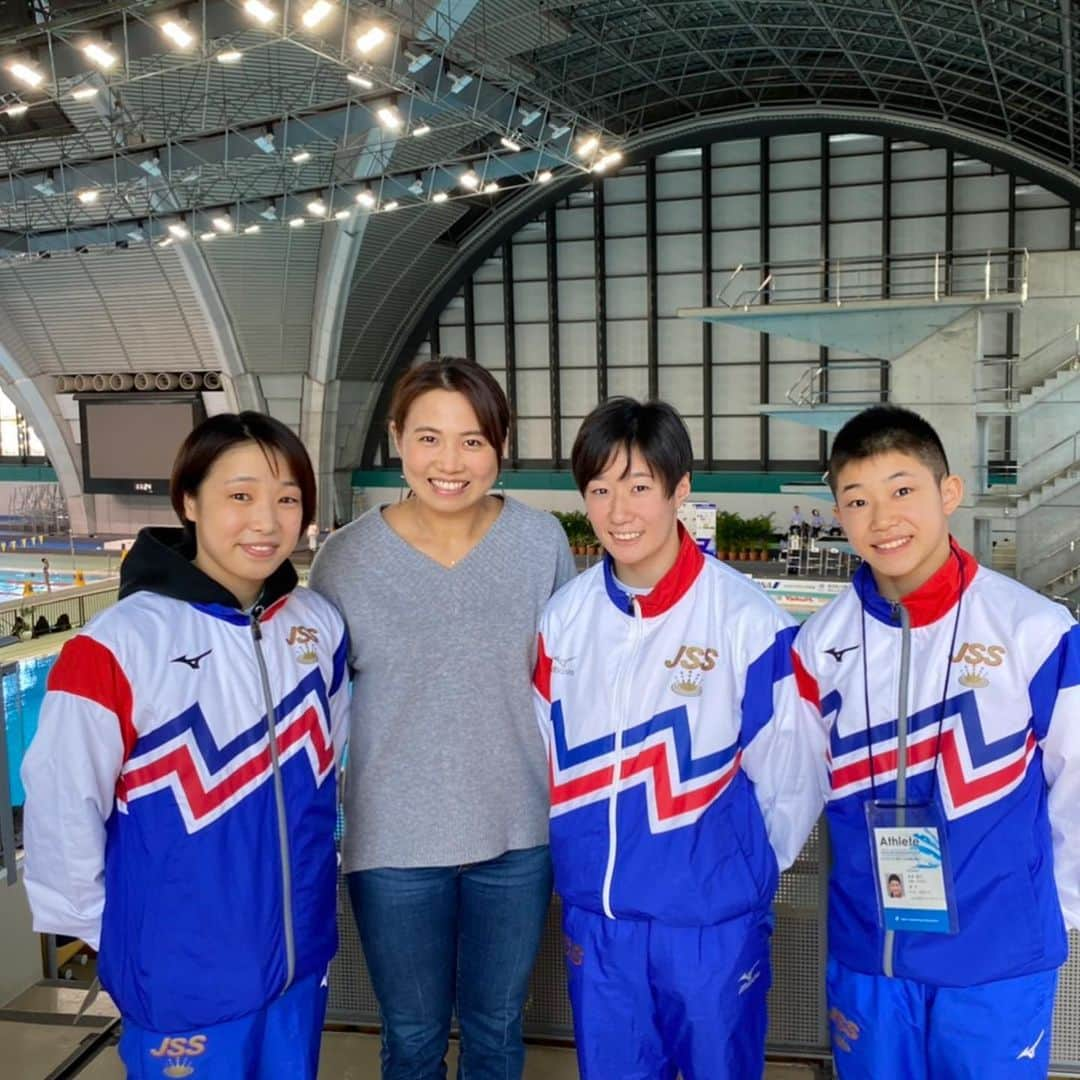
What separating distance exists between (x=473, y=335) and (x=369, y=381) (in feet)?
11.4

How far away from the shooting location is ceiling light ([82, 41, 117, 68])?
43.9 feet

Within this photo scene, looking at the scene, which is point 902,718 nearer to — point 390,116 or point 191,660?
point 191,660

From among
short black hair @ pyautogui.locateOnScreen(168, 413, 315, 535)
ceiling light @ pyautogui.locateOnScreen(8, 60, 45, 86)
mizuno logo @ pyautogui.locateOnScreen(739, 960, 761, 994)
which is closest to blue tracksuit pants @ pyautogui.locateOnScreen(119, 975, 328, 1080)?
mizuno logo @ pyautogui.locateOnScreen(739, 960, 761, 994)

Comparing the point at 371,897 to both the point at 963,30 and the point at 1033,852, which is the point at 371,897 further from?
the point at 963,30

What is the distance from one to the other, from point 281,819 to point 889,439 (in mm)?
1659

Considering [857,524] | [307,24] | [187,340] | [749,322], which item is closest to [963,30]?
[749,322]

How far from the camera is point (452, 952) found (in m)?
2.68

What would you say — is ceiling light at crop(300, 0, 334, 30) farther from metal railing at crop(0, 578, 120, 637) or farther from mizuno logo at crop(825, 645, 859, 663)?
mizuno logo at crop(825, 645, 859, 663)

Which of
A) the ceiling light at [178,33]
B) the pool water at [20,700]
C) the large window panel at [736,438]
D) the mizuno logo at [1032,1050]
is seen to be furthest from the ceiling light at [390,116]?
the mizuno logo at [1032,1050]

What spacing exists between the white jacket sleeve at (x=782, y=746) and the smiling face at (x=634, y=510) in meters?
0.35

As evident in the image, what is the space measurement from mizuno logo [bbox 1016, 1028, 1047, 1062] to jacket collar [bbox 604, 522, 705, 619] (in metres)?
1.23

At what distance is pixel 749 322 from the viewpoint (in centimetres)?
1775

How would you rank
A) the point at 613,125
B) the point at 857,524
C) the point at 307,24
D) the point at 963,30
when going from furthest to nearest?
the point at 613,125 → the point at 963,30 → the point at 307,24 → the point at 857,524

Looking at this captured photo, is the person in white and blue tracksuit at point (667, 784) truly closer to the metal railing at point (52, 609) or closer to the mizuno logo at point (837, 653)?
the mizuno logo at point (837, 653)
